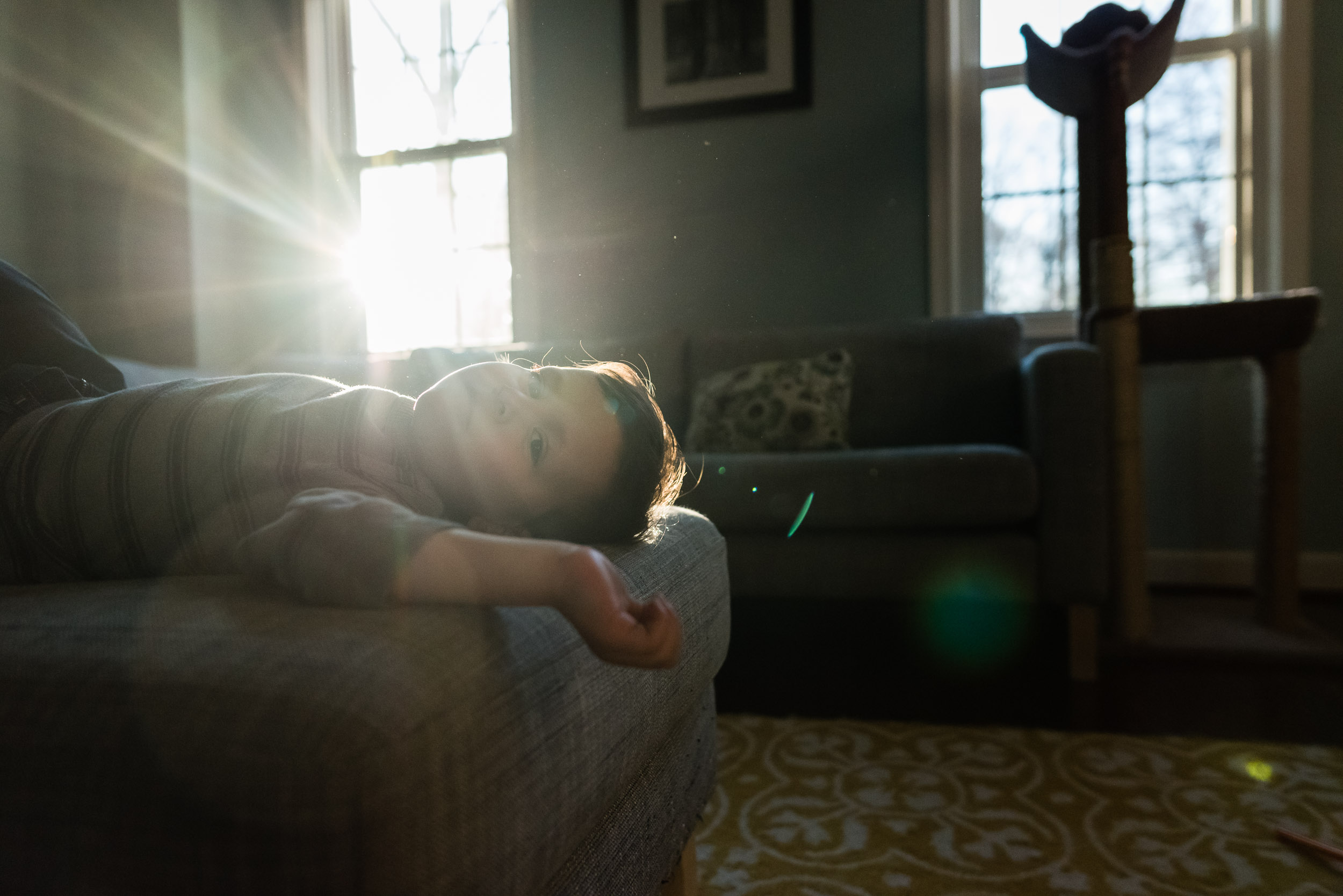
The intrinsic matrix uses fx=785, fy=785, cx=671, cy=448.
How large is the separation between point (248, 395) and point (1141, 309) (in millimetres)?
2169

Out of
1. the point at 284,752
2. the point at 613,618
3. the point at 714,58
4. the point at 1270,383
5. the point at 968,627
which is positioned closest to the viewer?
the point at 284,752

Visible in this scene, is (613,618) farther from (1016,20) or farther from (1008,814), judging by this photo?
(1016,20)

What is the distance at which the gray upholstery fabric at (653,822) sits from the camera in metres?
0.66

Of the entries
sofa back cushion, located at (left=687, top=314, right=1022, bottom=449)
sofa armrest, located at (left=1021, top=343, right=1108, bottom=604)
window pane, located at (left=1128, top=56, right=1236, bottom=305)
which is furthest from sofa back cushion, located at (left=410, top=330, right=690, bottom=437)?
window pane, located at (left=1128, top=56, right=1236, bottom=305)

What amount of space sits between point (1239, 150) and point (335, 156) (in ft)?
12.1

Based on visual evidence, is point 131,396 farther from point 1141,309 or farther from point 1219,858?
point 1141,309

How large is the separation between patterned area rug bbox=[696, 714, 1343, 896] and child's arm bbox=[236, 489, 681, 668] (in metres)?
0.69

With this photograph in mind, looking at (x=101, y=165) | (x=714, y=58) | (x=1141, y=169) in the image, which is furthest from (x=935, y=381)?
(x=101, y=165)

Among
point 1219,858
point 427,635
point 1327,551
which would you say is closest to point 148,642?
point 427,635

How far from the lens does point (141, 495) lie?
32.5 inches

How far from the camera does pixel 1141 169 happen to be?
9.34ft

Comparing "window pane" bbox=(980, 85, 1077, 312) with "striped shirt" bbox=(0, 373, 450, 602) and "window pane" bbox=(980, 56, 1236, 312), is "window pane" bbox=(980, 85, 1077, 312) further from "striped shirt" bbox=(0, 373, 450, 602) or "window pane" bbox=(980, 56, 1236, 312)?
"striped shirt" bbox=(0, 373, 450, 602)

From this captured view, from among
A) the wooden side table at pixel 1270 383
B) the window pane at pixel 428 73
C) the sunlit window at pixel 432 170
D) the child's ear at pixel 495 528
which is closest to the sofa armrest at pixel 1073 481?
the wooden side table at pixel 1270 383

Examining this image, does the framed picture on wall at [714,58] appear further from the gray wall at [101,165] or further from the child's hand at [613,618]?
the child's hand at [613,618]
